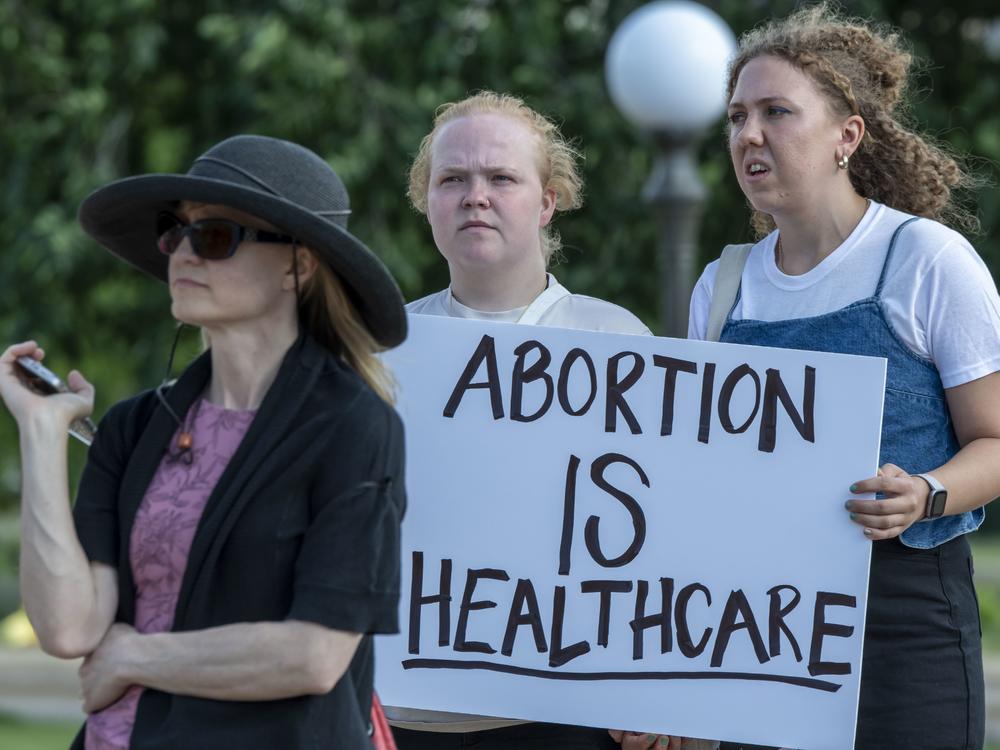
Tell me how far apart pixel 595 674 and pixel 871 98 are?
1.17 metres

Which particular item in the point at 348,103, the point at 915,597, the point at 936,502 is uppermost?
the point at 348,103

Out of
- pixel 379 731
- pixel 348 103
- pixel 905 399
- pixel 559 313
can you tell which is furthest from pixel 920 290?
pixel 348 103

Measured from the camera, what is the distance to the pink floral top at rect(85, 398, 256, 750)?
7.01 feet

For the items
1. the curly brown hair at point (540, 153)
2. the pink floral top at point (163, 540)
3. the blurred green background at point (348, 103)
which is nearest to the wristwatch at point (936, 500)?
the curly brown hair at point (540, 153)

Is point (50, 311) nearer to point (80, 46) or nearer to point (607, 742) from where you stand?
point (80, 46)

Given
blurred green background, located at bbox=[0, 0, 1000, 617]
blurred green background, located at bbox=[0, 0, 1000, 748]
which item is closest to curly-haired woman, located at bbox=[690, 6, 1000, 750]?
blurred green background, located at bbox=[0, 0, 1000, 748]

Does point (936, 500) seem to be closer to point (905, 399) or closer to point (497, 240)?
point (905, 399)

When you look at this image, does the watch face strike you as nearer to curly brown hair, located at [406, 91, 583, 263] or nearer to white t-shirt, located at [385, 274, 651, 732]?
white t-shirt, located at [385, 274, 651, 732]

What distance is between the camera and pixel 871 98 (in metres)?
3.03

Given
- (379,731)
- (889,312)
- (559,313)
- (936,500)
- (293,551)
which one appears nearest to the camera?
(293,551)

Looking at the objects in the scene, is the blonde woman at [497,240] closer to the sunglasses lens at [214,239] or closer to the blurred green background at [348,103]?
the sunglasses lens at [214,239]

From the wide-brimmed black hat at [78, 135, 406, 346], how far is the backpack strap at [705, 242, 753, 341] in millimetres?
920

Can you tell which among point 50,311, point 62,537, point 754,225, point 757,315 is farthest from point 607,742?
point 50,311

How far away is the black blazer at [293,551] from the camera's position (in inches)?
81.7
